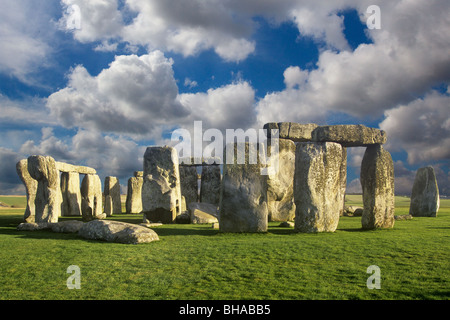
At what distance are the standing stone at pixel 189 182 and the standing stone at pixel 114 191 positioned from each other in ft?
14.4

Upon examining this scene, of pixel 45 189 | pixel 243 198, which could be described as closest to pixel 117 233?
pixel 243 198

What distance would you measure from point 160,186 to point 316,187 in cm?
648

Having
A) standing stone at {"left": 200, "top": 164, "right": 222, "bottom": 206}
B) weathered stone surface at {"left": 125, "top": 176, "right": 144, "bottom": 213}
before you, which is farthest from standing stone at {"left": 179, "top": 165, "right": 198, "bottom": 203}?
weathered stone surface at {"left": 125, "top": 176, "right": 144, "bottom": 213}

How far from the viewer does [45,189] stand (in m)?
11.2

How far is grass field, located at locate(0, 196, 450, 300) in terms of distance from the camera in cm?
400

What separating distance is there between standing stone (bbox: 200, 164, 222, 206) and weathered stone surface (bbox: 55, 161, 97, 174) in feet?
21.6

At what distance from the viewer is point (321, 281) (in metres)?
4.41

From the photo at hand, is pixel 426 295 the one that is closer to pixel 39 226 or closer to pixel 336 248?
A: pixel 336 248

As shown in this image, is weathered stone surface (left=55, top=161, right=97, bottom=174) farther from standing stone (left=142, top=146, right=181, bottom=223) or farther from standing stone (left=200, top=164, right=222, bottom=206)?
standing stone (left=200, top=164, right=222, bottom=206)

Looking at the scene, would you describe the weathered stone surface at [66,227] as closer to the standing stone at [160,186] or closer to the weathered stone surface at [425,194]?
the standing stone at [160,186]

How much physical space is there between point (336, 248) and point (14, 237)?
7458 millimetres

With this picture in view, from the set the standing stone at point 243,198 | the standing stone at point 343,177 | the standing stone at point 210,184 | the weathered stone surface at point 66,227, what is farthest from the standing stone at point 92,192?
the standing stone at point 343,177

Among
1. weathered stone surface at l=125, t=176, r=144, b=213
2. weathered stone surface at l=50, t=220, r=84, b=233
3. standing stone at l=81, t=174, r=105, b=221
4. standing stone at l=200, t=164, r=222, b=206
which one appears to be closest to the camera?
weathered stone surface at l=50, t=220, r=84, b=233
